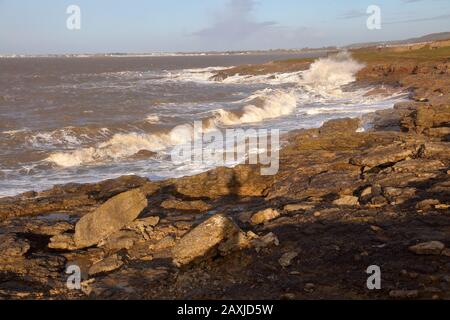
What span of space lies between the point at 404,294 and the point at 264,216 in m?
3.55

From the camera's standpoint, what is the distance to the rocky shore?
605 centimetres

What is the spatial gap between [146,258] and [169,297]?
1641 millimetres

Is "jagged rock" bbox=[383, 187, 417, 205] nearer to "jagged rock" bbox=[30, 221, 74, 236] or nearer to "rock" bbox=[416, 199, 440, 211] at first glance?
"rock" bbox=[416, 199, 440, 211]

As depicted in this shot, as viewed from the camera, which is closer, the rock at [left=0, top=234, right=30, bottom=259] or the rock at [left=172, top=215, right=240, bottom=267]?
the rock at [left=172, top=215, right=240, bottom=267]

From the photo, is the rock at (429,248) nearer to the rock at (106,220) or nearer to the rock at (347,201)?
the rock at (347,201)

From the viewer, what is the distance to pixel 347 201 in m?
8.78

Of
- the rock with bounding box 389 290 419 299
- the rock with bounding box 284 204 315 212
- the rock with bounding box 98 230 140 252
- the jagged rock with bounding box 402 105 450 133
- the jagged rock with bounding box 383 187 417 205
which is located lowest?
the rock with bounding box 98 230 140 252

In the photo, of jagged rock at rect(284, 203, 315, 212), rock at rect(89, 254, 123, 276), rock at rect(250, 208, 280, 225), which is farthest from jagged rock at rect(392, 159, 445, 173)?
rock at rect(89, 254, 123, 276)

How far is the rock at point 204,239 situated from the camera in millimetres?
6969

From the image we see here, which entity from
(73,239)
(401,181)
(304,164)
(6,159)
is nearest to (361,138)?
(304,164)

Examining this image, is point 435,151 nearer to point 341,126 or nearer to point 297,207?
point 297,207

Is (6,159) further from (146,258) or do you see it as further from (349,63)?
(349,63)

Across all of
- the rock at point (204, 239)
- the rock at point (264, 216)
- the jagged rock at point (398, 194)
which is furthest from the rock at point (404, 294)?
the rock at point (264, 216)

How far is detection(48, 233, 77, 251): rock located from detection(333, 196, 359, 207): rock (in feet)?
15.2
